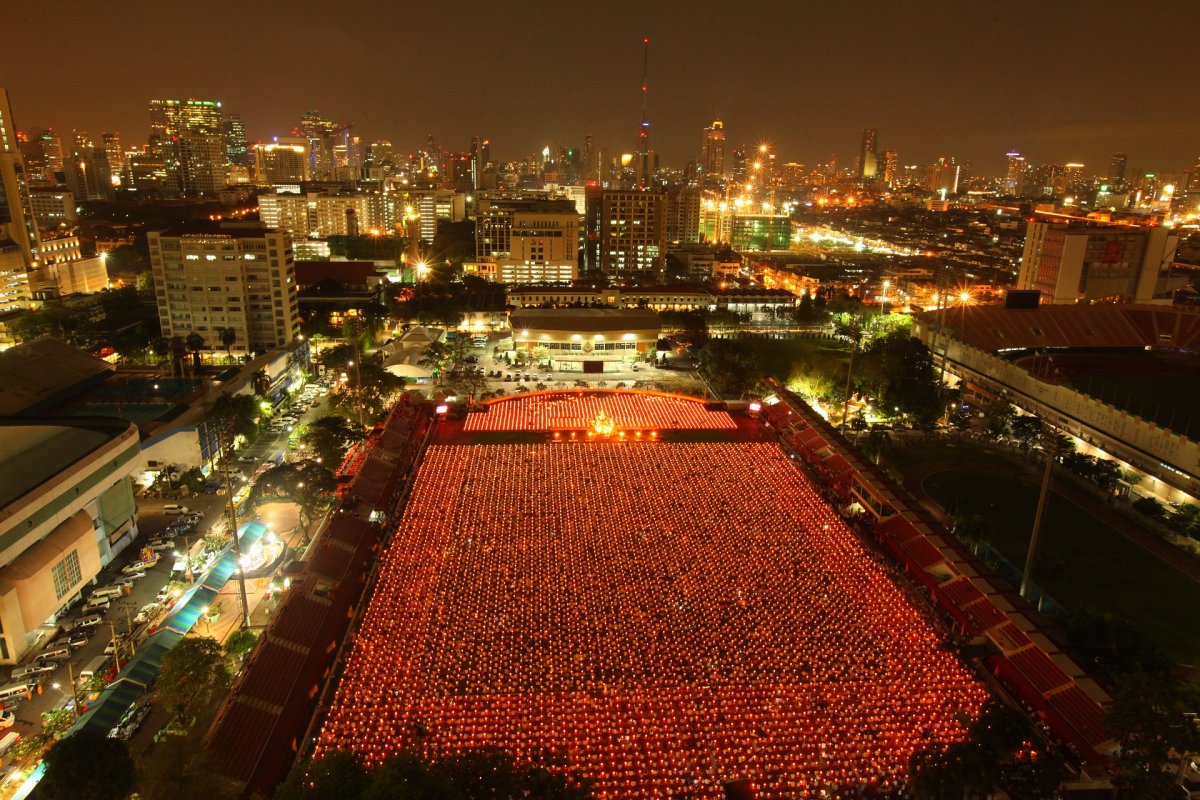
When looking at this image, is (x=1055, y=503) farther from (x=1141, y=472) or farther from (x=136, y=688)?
(x=136, y=688)

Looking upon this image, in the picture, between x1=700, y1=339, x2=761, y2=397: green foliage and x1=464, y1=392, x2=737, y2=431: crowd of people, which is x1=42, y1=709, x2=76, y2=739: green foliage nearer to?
x1=464, y1=392, x2=737, y2=431: crowd of people

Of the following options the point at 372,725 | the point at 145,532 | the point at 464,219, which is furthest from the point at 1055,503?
the point at 464,219

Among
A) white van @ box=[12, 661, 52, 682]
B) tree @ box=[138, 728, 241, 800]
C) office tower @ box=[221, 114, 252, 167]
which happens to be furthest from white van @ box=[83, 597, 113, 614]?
office tower @ box=[221, 114, 252, 167]

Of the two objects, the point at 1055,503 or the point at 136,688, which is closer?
the point at 136,688

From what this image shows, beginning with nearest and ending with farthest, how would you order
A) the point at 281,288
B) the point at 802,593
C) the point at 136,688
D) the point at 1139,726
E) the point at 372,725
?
1. the point at 1139,726
2. the point at 372,725
3. the point at 136,688
4. the point at 802,593
5. the point at 281,288

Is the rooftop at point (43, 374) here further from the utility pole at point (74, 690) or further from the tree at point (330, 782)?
the tree at point (330, 782)

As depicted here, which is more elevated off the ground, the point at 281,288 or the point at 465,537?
the point at 281,288
